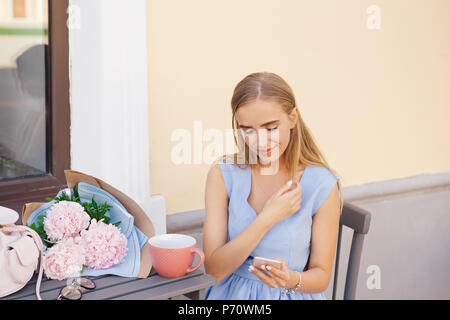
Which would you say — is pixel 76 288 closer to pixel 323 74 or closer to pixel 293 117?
pixel 293 117

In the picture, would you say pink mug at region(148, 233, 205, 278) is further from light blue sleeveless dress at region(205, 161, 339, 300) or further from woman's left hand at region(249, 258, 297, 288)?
light blue sleeveless dress at region(205, 161, 339, 300)

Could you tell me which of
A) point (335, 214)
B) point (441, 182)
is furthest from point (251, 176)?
point (441, 182)

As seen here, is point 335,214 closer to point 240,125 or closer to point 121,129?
point 240,125

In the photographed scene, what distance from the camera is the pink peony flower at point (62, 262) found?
988 millimetres

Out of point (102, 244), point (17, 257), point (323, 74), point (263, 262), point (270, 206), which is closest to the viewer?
point (17, 257)

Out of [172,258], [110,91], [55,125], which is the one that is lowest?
[172,258]

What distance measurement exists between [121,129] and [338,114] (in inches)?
40.5

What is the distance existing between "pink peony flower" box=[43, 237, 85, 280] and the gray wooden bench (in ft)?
0.07

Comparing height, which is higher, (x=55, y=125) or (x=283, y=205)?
(x=55, y=125)

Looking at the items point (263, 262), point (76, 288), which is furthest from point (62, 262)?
point (263, 262)

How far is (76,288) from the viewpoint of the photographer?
0.96m

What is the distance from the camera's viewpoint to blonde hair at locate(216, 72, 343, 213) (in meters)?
1.31

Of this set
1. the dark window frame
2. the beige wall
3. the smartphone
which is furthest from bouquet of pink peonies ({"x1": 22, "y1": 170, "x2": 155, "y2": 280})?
the beige wall

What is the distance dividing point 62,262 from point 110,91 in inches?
24.3
